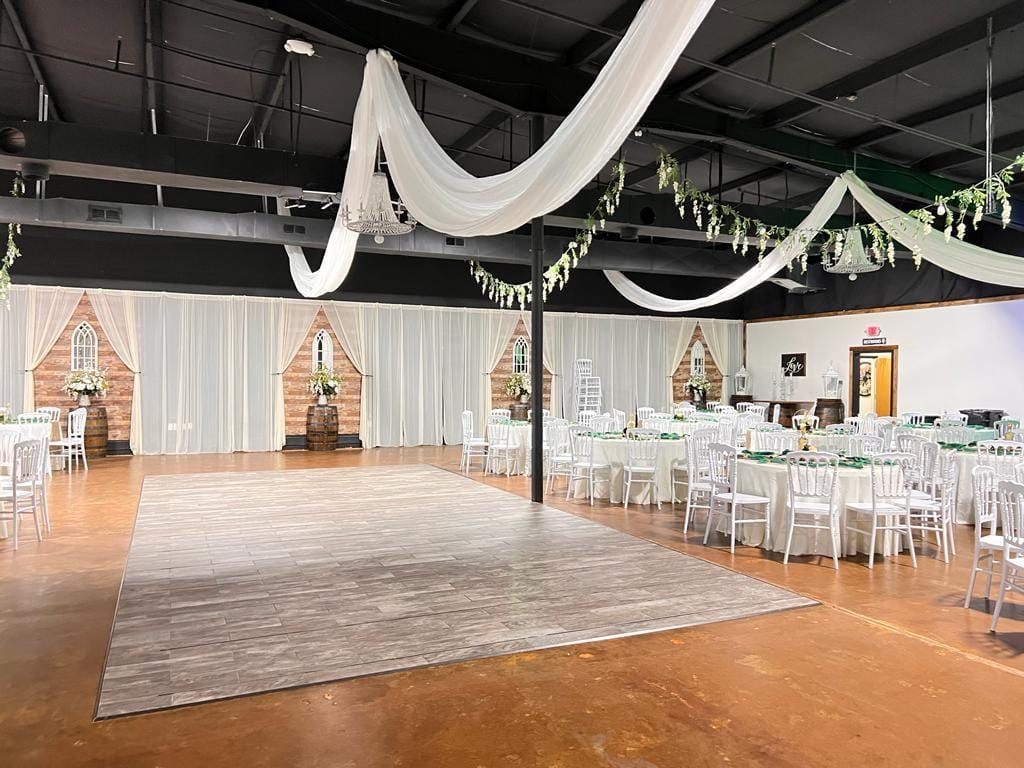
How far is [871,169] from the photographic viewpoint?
27.5ft

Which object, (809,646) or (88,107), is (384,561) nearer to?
(809,646)

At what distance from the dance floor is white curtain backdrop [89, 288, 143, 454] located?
5.68 metres

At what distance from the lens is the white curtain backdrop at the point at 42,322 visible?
1181 cm

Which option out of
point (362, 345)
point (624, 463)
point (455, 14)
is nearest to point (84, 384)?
point (362, 345)

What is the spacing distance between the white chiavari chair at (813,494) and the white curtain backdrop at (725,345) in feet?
38.6

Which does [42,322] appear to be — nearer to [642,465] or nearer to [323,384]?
[323,384]

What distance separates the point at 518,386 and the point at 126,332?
273 inches

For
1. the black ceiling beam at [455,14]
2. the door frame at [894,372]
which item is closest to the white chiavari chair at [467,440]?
the black ceiling beam at [455,14]

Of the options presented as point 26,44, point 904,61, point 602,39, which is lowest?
point 904,61

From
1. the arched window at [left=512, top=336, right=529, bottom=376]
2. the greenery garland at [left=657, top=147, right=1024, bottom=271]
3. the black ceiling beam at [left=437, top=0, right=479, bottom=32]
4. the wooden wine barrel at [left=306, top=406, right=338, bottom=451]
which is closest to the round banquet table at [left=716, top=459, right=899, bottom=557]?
the greenery garland at [left=657, top=147, right=1024, bottom=271]

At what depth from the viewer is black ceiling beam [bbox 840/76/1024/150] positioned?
270 inches

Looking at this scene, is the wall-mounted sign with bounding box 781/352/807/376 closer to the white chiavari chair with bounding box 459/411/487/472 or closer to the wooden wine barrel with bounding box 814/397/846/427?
the wooden wine barrel with bounding box 814/397/846/427

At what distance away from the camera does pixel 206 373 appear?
42.6ft

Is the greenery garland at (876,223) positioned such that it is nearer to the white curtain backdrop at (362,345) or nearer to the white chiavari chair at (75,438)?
the white curtain backdrop at (362,345)
